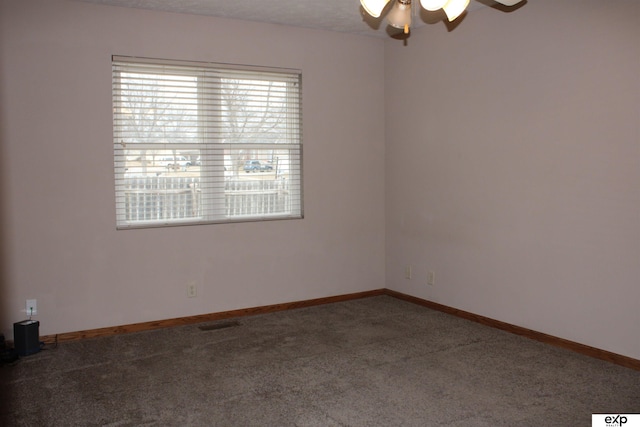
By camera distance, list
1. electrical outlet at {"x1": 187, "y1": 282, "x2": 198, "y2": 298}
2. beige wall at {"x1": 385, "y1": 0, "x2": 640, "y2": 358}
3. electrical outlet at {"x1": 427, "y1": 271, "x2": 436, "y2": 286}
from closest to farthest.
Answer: beige wall at {"x1": 385, "y1": 0, "x2": 640, "y2": 358} < electrical outlet at {"x1": 187, "y1": 282, "x2": 198, "y2": 298} < electrical outlet at {"x1": 427, "y1": 271, "x2": 436, "y2": 286}

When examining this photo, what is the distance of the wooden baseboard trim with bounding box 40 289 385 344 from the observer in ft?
13.8

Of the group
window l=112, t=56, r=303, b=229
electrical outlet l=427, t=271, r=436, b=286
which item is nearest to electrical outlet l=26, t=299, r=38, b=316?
window l=112, t=56, r=303, b=229

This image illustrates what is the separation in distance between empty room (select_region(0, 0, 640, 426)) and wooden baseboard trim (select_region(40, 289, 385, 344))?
0.07ft

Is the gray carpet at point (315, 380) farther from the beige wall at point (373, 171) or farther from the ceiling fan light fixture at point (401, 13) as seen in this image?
the ceiling fan light fixture at point (401, 13)

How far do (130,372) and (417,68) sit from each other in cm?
345

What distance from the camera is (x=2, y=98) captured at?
391cm

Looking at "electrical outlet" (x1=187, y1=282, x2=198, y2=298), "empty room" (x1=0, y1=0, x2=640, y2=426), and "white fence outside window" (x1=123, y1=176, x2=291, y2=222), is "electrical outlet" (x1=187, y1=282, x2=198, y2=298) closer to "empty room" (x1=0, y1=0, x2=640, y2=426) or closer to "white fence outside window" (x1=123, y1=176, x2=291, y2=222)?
"empty room" (x1=0, y1=0, x2=640, y2=426)

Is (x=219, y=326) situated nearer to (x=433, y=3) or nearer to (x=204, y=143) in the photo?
(x=204, y=143)

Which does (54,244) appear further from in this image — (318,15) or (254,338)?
(318,15)

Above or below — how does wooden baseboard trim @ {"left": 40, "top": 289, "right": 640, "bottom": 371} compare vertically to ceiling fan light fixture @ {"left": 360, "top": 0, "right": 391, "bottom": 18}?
below

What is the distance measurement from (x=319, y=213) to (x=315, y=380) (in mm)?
2081

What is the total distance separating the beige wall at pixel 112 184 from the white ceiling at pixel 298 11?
127 millimetres

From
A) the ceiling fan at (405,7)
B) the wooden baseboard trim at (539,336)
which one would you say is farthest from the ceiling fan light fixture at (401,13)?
the wooden baseboard trim at (539,336)

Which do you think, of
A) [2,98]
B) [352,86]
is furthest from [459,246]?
→ [2,98]
